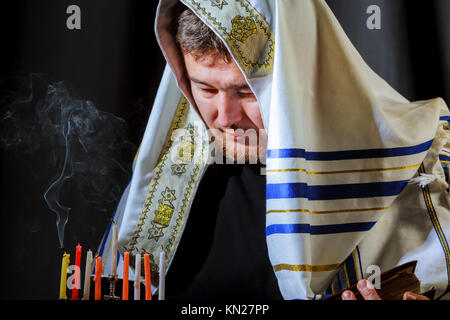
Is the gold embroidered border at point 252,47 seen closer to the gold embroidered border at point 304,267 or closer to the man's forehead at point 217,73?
the man's forehead at point 217,73

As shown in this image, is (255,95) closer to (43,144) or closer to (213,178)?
(213,178)

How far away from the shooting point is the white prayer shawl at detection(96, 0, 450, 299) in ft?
6.38

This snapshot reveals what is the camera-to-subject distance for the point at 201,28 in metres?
2.24

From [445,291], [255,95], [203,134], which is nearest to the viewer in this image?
[445,291]

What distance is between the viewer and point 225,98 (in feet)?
7.34

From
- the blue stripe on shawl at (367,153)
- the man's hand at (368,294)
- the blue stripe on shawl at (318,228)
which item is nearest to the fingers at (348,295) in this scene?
the man's hand at (368,294)

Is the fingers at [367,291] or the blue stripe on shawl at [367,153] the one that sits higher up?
the blue stripe on shawl at [367,153]

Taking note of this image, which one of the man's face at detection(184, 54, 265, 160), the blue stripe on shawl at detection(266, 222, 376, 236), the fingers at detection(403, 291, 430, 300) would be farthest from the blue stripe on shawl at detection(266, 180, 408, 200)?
the fingers at detection(403, 291, 430, 300)

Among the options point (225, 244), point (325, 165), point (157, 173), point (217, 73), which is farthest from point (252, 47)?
point (225, 244)

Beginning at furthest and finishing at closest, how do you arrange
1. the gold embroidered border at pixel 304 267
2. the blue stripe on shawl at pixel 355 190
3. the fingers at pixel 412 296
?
the blue stripe on shawl at pixel 355 190
the gold embroidered border at pixel 304 267
the fingers at pixel 412 296

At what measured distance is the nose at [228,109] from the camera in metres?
2.24

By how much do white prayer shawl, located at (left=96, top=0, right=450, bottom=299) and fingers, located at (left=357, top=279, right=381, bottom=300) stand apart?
240 millimetres

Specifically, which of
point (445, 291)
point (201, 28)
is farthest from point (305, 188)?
point (201, 28)

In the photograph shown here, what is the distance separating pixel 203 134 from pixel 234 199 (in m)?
0.30
